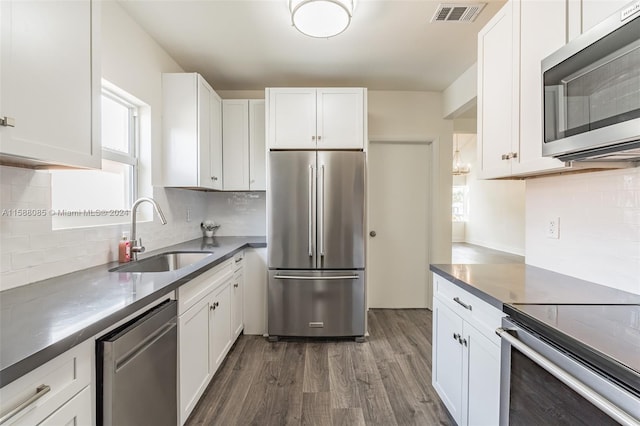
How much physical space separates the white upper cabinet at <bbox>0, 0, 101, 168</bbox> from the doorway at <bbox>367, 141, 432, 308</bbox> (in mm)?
2846

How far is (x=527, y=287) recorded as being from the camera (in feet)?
4.39

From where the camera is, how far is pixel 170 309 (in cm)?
141

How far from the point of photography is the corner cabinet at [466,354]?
1.24 m

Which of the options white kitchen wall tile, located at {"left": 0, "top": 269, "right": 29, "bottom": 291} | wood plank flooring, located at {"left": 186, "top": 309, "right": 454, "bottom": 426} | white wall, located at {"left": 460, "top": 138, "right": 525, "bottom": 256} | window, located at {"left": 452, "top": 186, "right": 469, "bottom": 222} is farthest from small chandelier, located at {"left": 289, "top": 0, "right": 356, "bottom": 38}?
window, located at {"left": 452, "top": 186, "right": 469, "bottom": 222}

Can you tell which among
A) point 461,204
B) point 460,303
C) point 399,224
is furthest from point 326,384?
point 461,204

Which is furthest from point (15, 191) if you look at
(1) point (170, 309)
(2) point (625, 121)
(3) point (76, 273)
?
(2) point (625, 121)

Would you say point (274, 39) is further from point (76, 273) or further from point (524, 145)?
point (76, 273)

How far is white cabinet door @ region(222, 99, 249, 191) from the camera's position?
312 cm

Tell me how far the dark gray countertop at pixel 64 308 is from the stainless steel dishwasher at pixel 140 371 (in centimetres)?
8

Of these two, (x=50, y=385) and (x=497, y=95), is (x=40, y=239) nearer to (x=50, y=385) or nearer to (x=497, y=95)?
(x=50, y=385)

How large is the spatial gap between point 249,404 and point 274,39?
2.74 m

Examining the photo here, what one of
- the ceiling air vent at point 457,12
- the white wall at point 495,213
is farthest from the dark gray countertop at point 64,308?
the white wall at point 495,213

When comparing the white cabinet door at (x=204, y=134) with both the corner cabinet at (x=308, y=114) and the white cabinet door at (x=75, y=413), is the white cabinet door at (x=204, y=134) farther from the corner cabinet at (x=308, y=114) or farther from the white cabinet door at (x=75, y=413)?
the white cabinet door at (x=75, y=413)

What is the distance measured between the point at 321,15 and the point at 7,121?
164cm
